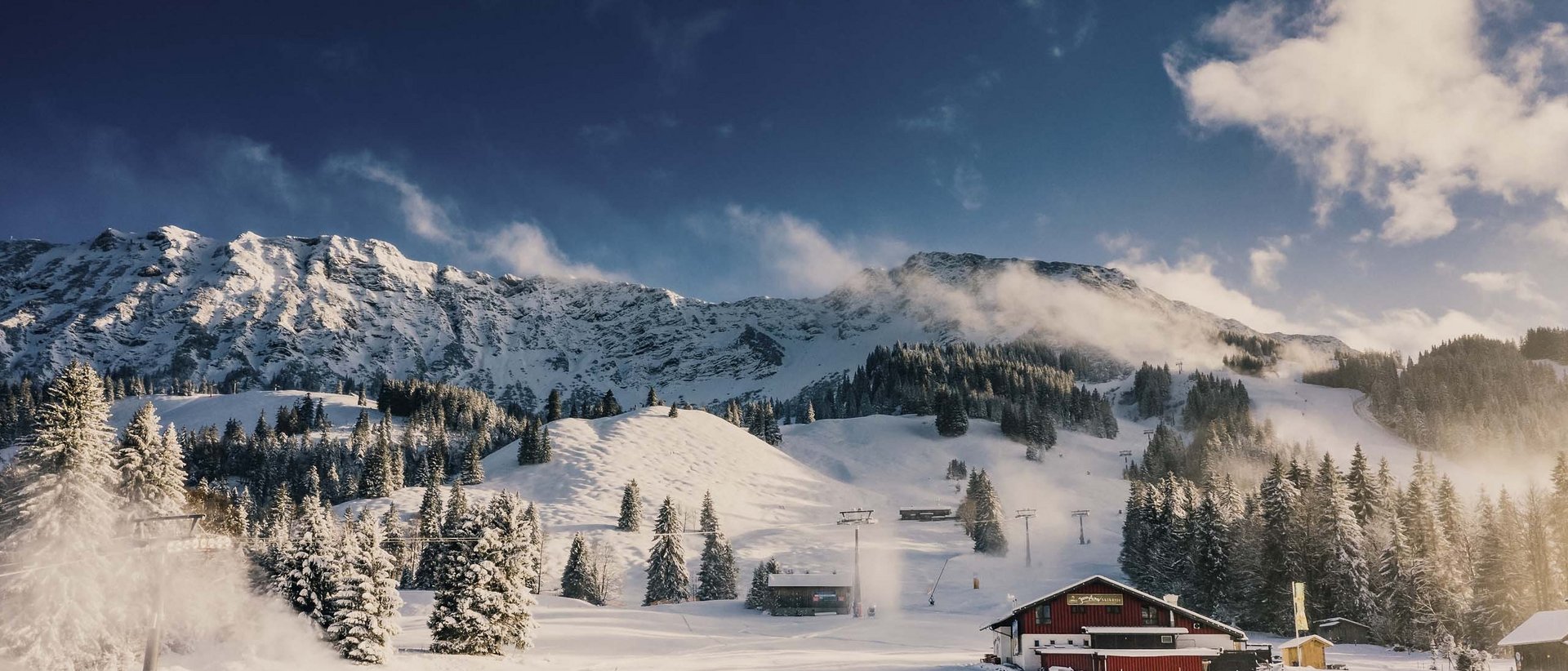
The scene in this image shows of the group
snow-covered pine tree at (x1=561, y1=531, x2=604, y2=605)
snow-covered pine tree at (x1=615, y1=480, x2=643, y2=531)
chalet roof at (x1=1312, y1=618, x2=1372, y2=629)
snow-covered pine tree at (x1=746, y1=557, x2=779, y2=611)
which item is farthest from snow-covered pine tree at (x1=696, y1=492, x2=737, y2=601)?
chalet roof at (x1=1312, y1=618, x2=1372, y2=629)

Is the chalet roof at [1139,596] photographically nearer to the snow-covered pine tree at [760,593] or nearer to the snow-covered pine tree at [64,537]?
the snow-covered pine tree at [760,593]

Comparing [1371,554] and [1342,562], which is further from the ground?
[1371,554]

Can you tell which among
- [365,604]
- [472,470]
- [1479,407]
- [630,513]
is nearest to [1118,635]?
[365,604]

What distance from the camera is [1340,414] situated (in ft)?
646

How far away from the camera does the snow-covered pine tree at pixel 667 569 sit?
87.2m

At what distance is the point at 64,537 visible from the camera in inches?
1275

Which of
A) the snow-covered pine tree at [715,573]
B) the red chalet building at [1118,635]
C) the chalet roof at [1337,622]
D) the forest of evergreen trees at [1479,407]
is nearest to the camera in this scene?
the red chalet building at [1118,635]

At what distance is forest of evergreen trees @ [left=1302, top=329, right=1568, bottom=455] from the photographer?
16575 cm

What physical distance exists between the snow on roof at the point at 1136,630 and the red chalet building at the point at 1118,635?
0.14ft

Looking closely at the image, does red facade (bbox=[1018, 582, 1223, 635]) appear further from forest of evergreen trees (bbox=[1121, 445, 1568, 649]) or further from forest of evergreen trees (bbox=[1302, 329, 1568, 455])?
forest of evergreen trees (bbox=[1302, 329, 1568, 455])

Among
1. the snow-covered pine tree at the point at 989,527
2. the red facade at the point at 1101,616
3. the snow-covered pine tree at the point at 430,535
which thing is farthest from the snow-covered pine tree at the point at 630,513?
the red facade at the point at 1101,616

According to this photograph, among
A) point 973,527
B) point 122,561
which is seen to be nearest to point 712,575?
point 973,527

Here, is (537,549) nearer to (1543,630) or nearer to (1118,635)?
(1118,635)

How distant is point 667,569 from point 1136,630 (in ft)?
170
